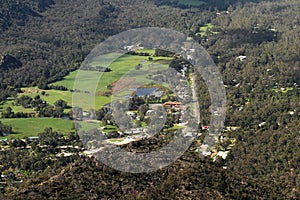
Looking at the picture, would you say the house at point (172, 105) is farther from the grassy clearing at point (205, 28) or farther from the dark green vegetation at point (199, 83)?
the grassy clearing at point (205, 28)

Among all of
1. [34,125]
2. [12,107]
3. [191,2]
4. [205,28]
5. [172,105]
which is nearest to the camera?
[34,125]

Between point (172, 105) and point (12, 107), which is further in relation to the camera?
point (12, 107)

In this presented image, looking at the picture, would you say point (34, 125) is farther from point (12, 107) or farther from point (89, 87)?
point (89, 87)

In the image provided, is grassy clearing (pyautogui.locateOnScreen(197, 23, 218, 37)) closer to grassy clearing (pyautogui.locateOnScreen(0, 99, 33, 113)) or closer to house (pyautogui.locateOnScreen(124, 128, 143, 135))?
grassy clearing (pyautogui.locateOnScreen(0, 99, 33, 113))

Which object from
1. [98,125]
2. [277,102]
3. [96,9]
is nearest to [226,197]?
[98,125]

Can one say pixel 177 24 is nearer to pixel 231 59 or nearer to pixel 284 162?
pixel 231 59

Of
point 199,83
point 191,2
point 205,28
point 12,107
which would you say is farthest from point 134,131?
point 191,2

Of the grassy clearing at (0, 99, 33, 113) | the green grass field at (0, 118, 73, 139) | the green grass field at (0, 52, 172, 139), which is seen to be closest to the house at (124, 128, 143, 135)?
the green grass field at (0, 52, 172, 139)
